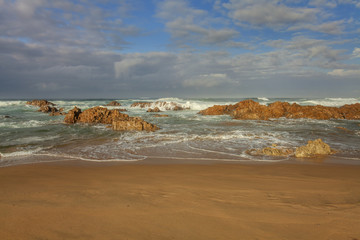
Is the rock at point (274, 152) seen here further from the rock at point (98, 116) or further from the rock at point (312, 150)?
the rock at point (98, 116)

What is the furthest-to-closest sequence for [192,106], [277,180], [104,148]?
[192,106] → [104,148] → [277,180]

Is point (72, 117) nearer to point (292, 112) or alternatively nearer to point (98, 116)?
point (98, 116)

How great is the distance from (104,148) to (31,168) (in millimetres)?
2318

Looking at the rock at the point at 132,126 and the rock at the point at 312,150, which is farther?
the rock at the point at 132,126

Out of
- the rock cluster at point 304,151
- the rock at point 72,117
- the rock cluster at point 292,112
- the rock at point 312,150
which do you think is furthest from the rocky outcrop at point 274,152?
the rock at point 72,117

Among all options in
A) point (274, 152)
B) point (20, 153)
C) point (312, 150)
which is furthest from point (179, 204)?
point (20, 153)

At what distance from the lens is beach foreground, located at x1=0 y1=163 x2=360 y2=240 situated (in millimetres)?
2068

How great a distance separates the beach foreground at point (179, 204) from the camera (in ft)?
6.79

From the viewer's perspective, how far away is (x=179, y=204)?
2703mm

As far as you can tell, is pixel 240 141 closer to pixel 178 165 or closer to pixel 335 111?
pixel 178 165

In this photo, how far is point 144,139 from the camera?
321 inches

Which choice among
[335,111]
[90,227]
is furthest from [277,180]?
[335,111]

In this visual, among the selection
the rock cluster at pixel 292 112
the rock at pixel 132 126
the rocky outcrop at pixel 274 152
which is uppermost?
the rock cluster at pixel 292 112

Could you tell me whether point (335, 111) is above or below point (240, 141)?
above
